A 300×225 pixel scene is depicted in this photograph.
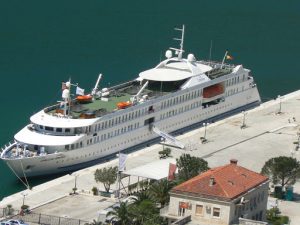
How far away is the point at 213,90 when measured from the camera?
11844 cm

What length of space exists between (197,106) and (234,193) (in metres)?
43.8

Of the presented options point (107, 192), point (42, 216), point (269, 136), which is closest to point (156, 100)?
point (269, 136)

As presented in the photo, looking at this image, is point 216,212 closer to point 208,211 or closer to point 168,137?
point 208,211

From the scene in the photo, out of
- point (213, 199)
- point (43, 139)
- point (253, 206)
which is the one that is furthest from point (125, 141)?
point (213, 199)

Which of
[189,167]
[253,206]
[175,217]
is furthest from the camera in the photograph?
[189,167]

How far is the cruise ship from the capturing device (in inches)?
3831

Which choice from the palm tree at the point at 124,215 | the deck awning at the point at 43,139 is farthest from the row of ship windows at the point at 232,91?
the palm tree at the point at 124,215

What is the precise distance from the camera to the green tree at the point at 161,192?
255 ft

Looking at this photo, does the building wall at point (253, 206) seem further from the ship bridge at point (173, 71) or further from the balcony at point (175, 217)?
the ship bridge at point (173, 71)

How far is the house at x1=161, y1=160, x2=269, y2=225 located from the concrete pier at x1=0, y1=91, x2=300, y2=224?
25.5 ft

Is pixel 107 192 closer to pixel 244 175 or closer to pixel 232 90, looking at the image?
pixel 244 175

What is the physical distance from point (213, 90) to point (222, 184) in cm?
4596

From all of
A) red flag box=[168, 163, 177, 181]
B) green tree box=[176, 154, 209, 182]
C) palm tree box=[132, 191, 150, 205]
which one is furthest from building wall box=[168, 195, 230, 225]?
red flag box=[168, 163, 177, 181]

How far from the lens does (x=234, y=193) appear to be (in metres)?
72.4
